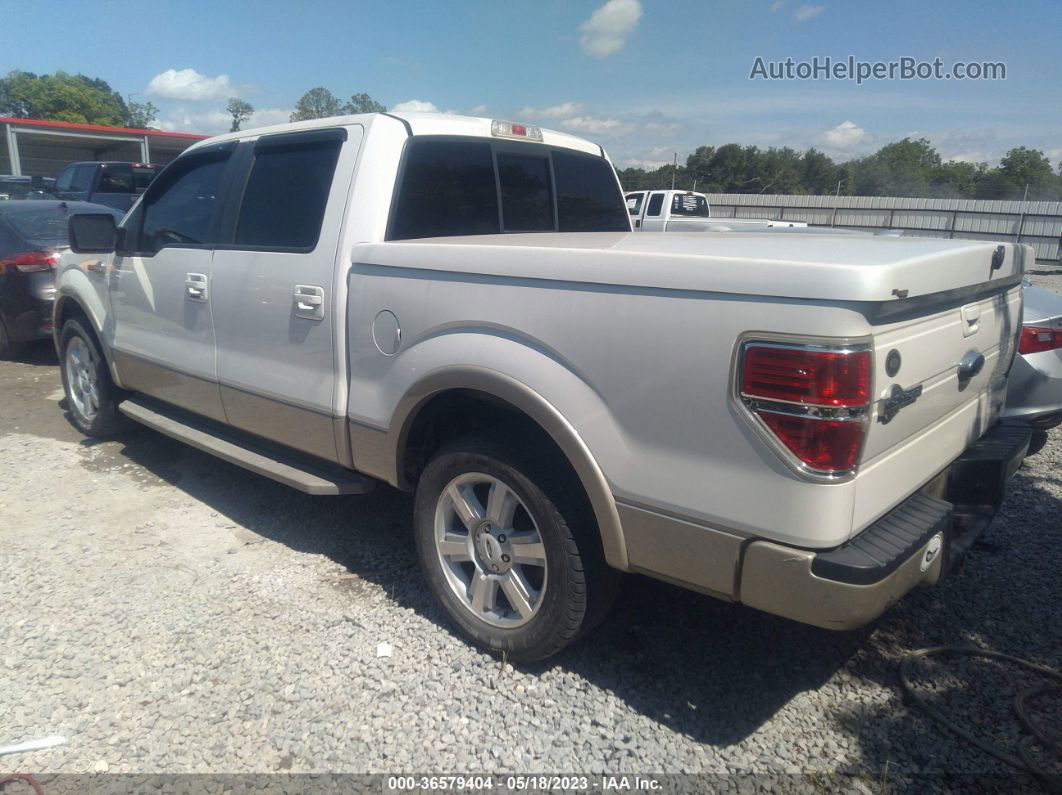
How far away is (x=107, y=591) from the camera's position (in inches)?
139

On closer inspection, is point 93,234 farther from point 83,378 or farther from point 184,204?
point 83,378

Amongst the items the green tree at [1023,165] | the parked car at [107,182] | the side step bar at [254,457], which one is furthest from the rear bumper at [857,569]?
the green tree at [1023,165]

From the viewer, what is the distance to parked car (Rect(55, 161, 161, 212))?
1572 centimetres

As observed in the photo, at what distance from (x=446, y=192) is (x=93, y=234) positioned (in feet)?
8.73

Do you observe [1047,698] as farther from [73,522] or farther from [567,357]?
[73,522]

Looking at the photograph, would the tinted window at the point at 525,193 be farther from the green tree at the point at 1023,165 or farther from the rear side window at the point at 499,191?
the green tree at the point at 1023,165

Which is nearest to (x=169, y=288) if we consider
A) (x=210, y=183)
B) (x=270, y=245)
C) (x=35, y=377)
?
(x=210, y=183)

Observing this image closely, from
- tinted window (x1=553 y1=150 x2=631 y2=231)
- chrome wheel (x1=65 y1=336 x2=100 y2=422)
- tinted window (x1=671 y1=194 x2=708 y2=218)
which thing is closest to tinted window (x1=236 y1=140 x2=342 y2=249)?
tinted window (x1=553 y1=150 x2=631 y2=231)

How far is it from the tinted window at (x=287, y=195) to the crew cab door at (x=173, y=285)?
291 mm

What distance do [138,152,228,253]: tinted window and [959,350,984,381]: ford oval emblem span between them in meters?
3.59

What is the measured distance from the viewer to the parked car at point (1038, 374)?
377 cm

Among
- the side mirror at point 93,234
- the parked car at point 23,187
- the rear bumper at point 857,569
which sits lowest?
the rear bumper at point 857,569

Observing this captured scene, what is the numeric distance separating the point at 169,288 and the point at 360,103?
52.4 meters

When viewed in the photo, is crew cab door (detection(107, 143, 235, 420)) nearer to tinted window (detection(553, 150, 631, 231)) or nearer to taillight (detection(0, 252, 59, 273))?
tinted window (detection(553, 150, 631, 231))
